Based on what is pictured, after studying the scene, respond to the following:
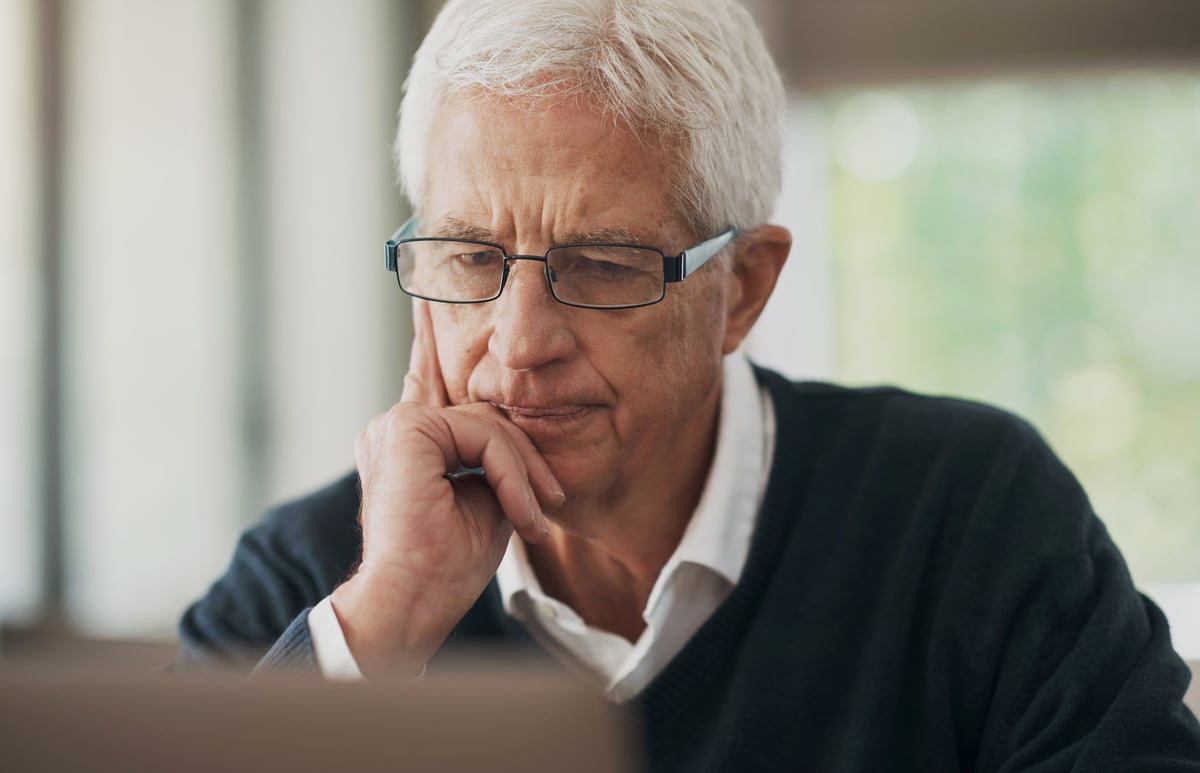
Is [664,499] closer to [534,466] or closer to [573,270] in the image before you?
[534,466]

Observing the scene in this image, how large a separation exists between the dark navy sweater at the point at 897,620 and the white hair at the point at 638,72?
42 centimetres

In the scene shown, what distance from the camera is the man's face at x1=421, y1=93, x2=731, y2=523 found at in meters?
1.26

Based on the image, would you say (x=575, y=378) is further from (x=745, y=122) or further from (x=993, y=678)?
(x=993, y=678)

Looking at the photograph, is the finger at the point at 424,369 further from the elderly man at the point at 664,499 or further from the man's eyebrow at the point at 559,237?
the man's eyebrow at the point at 559,237

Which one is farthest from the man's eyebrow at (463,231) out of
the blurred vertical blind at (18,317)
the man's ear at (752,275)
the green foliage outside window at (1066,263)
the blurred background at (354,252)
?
the blurred vertical blind at (18,317)

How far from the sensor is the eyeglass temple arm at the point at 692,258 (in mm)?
1311

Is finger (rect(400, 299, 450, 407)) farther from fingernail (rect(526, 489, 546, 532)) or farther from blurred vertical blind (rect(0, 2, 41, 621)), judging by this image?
blurred vertical blind (rect(0, 2, 41, 621))

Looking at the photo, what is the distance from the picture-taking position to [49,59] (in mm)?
3193

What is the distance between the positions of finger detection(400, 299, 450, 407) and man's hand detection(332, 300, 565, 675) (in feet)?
0.36

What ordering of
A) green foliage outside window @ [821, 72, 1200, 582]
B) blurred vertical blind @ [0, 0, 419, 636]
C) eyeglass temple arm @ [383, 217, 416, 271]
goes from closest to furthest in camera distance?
1. eyeglass temple arm @ [383, 217, 416, 271]
2. green foliage outside window @ [821, 72, 1200, 582]
3. blurred vertical blind @ [0, 0, 419, 636]

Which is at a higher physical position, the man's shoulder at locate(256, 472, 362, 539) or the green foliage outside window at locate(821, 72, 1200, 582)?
the green foliage outside window at locate(821, 72, 1200, 582)

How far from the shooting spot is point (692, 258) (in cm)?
133

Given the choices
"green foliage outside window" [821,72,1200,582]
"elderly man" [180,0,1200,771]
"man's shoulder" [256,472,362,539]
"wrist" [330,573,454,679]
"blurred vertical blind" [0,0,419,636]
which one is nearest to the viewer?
"wrist" [330,573,454,679]

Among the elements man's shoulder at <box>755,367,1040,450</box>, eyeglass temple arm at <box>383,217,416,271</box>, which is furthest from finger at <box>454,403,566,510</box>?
man's shoulder at <box>755,367,1040,450</box>
